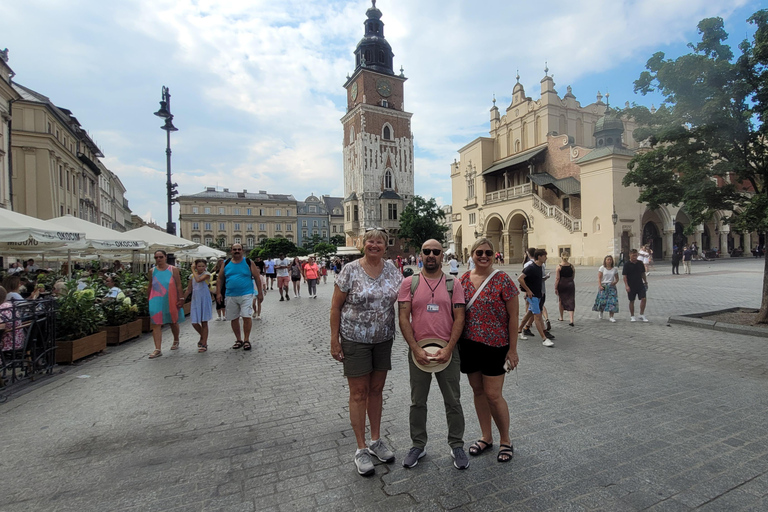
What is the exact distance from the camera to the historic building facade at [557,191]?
28.3 meters

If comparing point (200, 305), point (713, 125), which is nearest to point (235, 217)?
point (200, 305)

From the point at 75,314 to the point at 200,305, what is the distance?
1.82 metres

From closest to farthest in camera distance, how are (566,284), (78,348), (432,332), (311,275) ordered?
(432,332)
(78,348)
(566,284)
(311,275)

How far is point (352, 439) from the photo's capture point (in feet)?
11.5

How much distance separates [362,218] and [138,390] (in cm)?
6015

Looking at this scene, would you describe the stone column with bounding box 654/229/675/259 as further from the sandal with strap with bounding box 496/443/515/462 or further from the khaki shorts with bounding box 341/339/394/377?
the khaki shorts with bounding box 341/339/394/377

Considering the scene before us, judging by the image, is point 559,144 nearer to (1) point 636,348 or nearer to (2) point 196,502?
(1) point 636,348

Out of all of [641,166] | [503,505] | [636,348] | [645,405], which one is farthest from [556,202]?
[503,505]

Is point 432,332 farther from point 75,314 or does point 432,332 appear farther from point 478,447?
point 75,314

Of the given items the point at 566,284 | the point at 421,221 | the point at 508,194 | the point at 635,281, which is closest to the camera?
the point at 566,284

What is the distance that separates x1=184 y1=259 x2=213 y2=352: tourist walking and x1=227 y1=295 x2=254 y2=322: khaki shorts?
36 centimetres

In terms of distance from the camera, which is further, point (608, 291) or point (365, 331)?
point (608, 291)

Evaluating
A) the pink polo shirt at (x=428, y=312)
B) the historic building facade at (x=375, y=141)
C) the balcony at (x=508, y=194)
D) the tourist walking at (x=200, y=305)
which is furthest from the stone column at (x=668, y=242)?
the historic building facade at (x=375, y=141)

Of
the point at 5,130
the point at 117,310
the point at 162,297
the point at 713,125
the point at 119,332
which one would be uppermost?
the point at 5,130
